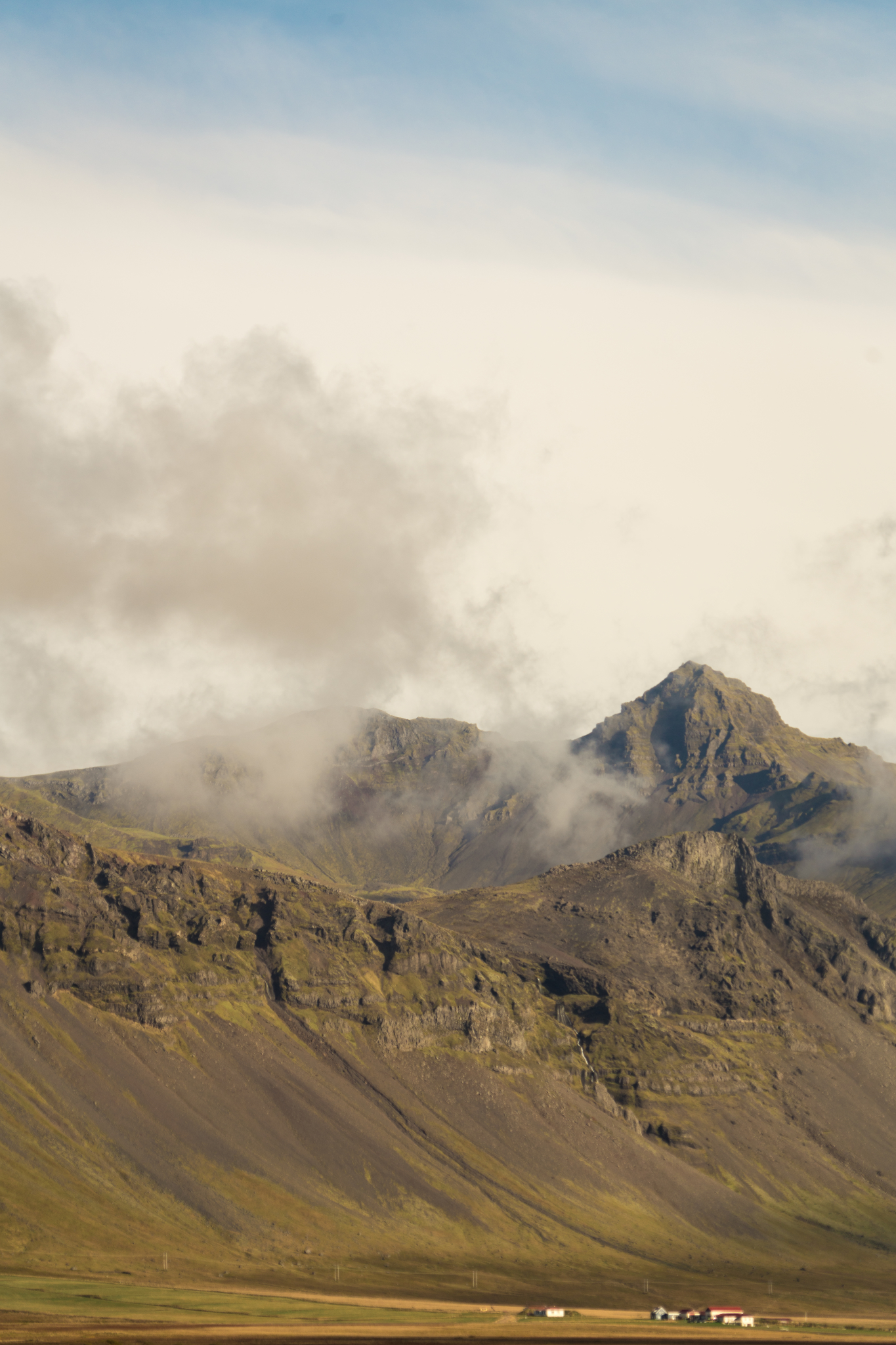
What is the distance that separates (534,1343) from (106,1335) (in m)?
57.6

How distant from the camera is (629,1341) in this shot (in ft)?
647

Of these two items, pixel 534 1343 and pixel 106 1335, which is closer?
pixel 106 1335

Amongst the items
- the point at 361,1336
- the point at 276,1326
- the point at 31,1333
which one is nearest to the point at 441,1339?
the point at 361,1336

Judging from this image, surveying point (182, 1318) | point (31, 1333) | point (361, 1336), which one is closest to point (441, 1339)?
point (361, 1336)

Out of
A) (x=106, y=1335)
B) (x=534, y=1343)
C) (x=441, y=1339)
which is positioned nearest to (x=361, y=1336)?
(x=441, y=1339)

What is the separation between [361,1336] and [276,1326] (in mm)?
11983

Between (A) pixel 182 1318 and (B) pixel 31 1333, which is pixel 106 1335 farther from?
(A) pixel 182 1318

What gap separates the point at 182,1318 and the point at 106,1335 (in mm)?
22521

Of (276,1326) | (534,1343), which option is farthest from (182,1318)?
(534,1343)

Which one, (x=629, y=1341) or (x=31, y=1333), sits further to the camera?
(x=629, y=1341)

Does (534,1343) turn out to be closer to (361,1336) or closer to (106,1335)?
(361,1336)

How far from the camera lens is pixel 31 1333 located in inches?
6471

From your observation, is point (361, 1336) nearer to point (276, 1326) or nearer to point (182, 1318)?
point (276, 1326)

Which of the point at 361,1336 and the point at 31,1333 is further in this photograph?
the point at 361,1336
